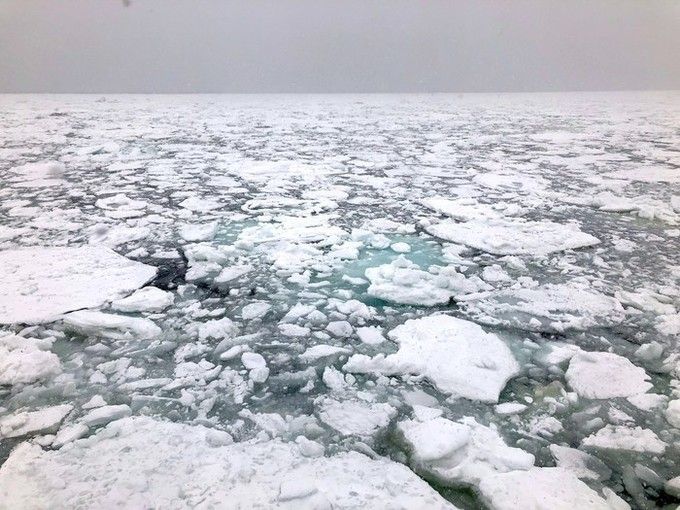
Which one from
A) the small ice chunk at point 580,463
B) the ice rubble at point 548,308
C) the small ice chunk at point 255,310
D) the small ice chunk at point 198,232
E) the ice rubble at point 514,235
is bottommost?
the small ice chunk at point 580,463

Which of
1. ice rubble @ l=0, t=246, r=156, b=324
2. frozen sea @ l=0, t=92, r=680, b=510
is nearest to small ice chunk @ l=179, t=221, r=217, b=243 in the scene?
frozen sea @ l=0, t=92, r=680, b=510

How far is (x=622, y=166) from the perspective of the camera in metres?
5.26

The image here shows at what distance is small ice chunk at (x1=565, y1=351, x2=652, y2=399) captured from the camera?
141cm

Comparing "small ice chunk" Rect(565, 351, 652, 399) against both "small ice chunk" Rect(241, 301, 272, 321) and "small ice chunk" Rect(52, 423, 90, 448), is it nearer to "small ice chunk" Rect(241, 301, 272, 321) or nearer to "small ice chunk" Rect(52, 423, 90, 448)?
"small ice chunk" Rect(241, 301, 272, 321)

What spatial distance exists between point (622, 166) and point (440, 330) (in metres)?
4.75

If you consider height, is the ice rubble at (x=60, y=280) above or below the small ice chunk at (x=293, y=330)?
above

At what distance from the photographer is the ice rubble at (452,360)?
145 centimetres

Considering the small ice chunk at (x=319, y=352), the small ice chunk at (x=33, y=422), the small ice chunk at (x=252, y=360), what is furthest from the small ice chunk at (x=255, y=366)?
the small ice chunk at (x=33, y=422)

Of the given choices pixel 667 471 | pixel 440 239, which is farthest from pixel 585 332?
pixel 440 239

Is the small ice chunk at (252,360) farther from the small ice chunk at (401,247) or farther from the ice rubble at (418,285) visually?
the small ice chunk at (401,247)

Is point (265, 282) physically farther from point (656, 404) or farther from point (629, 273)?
point (629, 273)

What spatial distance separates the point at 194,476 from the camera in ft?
3.52

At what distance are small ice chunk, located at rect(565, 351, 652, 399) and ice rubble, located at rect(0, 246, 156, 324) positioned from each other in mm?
1865

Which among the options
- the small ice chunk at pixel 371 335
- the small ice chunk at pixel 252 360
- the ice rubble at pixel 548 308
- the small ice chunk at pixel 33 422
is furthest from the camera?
the ice rubble at pixel 548 308
